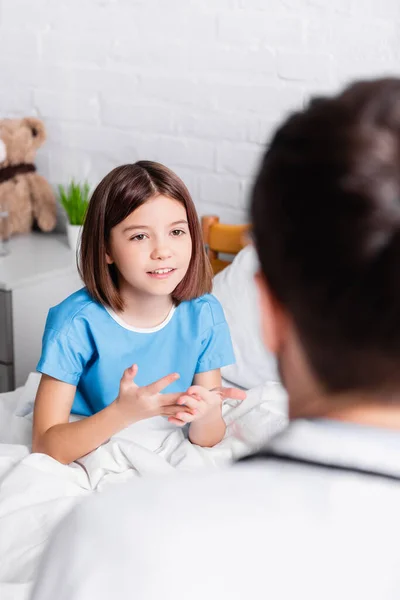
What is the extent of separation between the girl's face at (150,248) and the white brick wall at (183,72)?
0.79 metres

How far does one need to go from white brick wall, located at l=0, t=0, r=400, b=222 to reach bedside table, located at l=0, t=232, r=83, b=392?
392 mm

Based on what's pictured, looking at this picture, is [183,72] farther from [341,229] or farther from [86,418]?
[341,229]

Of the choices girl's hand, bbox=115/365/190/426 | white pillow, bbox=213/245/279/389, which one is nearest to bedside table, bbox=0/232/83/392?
white pillow, bbox=213/245/279/389

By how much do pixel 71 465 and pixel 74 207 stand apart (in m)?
1.21

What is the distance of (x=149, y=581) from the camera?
48 cm

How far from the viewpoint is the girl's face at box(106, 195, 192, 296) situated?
137 cm

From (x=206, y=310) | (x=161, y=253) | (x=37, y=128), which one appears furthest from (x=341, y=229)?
(x=37, y=128)

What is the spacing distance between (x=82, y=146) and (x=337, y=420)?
2128 mm

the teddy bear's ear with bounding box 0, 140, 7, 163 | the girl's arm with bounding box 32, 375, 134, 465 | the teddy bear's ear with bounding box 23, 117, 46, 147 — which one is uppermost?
the teddy bear's ear with bounding box 23, 117, 46, 147

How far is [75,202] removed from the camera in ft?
7.86

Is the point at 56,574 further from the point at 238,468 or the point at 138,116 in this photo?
the point at 138,116

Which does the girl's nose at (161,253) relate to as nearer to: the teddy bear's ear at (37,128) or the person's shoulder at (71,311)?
the person's shoulder at (71,311)

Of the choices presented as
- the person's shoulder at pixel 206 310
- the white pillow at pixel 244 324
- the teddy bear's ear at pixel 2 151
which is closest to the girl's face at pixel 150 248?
the person's shoulder at pixel 206 310

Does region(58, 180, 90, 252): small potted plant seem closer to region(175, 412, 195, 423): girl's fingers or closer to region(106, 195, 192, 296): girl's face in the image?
region(106, 195, 192, 296): girl's face
